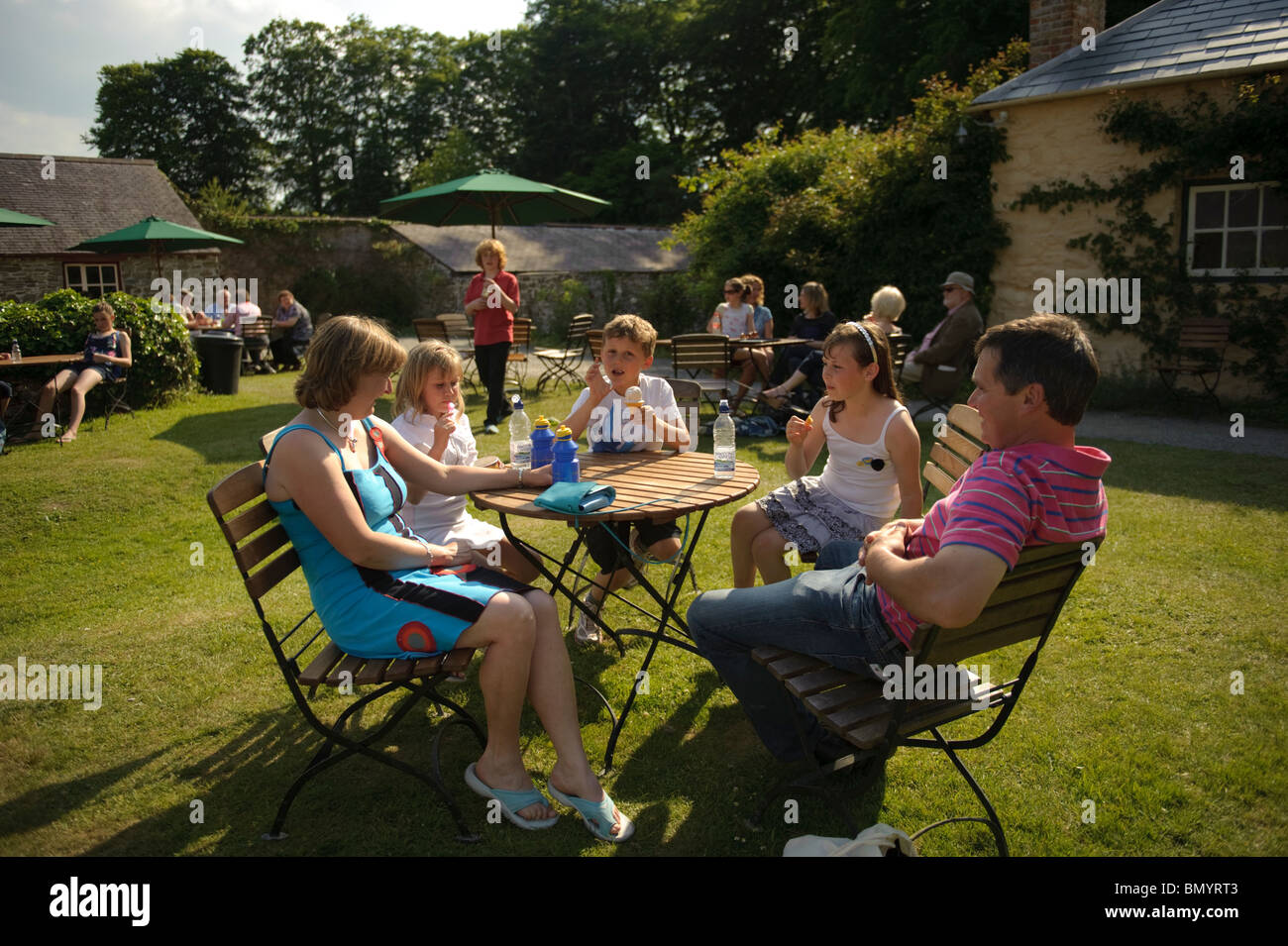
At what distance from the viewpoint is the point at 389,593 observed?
9.27 ft

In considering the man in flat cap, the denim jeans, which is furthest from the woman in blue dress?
the man in flat cap

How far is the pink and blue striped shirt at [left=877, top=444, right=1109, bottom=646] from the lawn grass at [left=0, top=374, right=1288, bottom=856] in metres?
1.13

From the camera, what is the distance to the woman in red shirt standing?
966cm

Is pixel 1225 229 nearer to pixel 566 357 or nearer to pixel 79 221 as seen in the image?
pixel 566 357

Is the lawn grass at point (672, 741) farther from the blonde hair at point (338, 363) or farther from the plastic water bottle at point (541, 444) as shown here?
the blonde hair at point (338, 363)

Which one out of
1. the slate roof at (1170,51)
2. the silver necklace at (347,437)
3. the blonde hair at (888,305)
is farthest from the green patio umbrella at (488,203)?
the silver necklace at (347,437)

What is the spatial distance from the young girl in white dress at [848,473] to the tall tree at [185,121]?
50.0m

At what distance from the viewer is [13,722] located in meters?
3.60

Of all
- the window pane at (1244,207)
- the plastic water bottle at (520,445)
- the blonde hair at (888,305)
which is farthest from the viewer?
the window pane at (1244,207)

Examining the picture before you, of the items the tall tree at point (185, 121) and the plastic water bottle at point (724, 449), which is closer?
the plastic water bottle at point (724, 449)

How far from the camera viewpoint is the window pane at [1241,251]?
1023 cm

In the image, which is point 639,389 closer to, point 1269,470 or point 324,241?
point 1269,470
